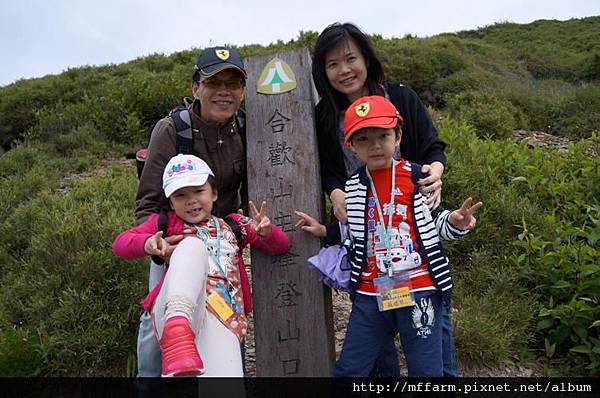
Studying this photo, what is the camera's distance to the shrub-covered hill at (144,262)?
3.37m

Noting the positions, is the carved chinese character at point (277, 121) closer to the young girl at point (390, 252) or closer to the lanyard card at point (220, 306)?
the young girl at point (390, 252)

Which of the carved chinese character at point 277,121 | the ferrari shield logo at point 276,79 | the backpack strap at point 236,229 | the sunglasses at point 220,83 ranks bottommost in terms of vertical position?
the backpack strap at point 236,229

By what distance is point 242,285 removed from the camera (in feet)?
8.71

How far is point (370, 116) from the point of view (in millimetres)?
2412

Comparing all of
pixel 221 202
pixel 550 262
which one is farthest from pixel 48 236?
pixel 550 262

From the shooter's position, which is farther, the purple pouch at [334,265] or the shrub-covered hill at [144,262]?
the shrub-covered hill at [144,262]

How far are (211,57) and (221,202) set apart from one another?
0.81 meters

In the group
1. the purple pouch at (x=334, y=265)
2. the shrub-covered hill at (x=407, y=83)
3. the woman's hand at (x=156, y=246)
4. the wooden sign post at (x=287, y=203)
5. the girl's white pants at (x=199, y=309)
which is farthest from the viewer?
the shrub-covered hill at (x=407, y=83)

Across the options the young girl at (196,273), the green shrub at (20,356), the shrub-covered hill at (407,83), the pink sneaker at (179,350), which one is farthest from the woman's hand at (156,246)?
the shrub-covered hill at (407,83)

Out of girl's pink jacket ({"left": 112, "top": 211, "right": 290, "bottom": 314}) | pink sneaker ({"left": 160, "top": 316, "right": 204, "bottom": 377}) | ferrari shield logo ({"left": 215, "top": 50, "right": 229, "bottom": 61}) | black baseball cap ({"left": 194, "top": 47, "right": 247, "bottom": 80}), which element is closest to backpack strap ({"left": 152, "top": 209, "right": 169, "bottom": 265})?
girl's pink jacket ({"left": 112, "top": 211, "right": 290, "bottom": 314})

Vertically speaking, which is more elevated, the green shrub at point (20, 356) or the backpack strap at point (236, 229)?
the backpack strap at point (236, 229)

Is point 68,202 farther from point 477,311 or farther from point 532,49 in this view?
point 532,49

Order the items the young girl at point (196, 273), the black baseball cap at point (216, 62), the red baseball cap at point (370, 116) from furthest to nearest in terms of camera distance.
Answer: the black baseball cap at point (216, 62) → the red baseball cap at point (370, 116) → the young girl at point (196, 273)

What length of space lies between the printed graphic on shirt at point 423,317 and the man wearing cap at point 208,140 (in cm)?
122
